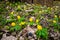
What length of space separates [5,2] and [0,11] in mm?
1112

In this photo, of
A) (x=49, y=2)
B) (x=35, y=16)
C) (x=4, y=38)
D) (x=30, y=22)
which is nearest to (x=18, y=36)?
(x=4, y=38)

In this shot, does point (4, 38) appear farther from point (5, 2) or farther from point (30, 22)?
point (5, 2)

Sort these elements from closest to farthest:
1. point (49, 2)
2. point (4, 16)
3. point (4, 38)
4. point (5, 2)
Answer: point (4, 38)
point (4, 16)
point (5, 2)
point (49, 2)

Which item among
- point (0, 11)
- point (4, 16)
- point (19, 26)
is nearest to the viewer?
point (19, 26)

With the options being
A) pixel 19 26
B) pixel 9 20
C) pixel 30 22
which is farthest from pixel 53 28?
pixel 9 20

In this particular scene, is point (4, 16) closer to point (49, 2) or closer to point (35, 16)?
point (35, 16)

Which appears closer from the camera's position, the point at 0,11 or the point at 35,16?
the point at 35,16

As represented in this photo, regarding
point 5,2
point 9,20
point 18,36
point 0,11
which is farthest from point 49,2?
point 18,36

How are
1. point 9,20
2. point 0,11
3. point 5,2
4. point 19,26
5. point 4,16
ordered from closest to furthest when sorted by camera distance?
point 19,26
point 9,20
point 4,16
point 0,11
point 5,2

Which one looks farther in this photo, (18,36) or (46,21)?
(46,21)

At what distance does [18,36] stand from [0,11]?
1720 mm

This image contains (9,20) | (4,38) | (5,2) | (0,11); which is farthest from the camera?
(5,2)

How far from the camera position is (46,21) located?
429 cm

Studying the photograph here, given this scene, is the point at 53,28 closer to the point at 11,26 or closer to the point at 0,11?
the point at 11,26
